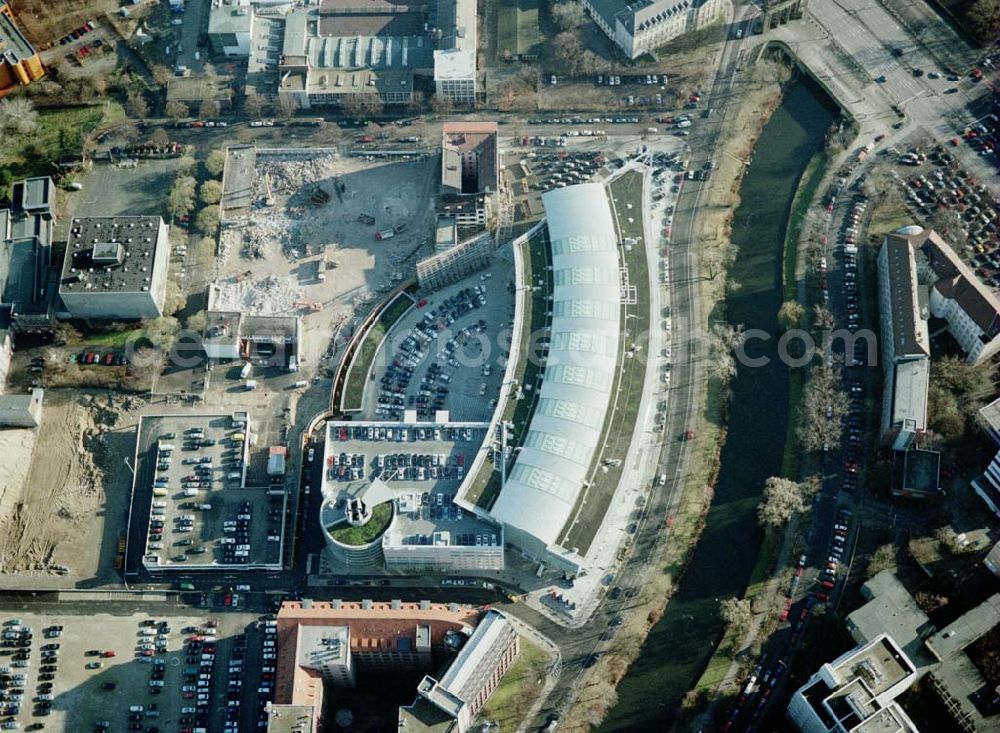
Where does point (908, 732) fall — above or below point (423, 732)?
below

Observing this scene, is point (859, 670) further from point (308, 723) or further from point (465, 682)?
point (308, 723)

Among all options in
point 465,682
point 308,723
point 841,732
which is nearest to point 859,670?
point 841,732

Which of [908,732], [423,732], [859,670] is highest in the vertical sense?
[423,732]

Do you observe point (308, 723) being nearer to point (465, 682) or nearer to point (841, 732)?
point (465, 682)

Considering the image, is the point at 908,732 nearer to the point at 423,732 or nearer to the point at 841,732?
the point at 841,732

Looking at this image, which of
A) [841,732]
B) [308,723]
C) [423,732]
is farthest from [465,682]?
[841,732]

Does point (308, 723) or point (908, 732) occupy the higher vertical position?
point (308, 723)

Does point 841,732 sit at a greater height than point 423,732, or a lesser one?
lesser
